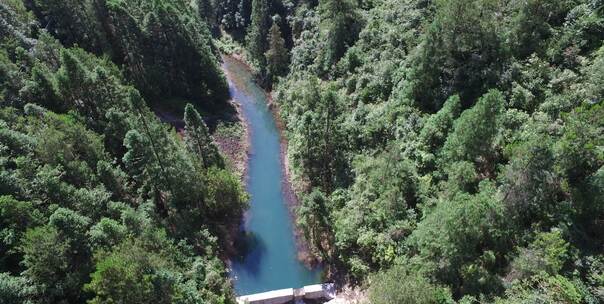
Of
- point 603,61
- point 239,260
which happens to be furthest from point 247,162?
point 603,61

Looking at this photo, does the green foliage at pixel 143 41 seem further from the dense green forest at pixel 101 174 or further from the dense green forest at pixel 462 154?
the dense green forest at pixel 462 154

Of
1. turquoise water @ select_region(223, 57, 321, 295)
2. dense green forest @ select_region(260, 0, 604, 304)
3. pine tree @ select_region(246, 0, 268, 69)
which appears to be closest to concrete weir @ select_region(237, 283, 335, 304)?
turquoise water @ select_region(223, 57, 321, 295)

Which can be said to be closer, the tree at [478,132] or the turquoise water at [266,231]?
the tree at [478,132]

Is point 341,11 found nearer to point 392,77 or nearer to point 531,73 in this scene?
point 392,77

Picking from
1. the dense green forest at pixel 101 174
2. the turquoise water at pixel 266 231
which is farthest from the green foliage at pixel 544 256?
the dense green forest at pixel 101 174

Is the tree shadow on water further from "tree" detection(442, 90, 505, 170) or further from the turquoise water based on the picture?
"tree" detection(442, 90, 505, 170)

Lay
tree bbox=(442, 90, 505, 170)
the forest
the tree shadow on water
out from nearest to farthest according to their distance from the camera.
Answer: the forest, tree bbox=(442, 90, 505, 170), the tree shadow on water

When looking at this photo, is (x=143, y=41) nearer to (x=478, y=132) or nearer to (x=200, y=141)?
(x=200, y=141)
